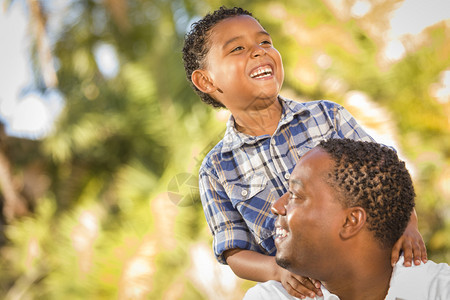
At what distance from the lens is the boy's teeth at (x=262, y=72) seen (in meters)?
2.07

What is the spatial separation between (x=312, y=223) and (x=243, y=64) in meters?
0.73

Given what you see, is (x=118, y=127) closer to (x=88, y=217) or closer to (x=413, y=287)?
(x=88, y=217)

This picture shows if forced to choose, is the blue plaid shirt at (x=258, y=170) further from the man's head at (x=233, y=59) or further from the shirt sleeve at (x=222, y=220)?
the man's head at (x=233, y=59)

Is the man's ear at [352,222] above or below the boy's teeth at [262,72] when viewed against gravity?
below

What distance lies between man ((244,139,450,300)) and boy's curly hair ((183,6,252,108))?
0.81 metres

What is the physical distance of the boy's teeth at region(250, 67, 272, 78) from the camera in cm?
207

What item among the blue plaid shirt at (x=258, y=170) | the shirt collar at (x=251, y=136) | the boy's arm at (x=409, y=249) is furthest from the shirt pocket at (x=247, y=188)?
the boy's arm at (x=409, y=249)

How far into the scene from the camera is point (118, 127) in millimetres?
7461

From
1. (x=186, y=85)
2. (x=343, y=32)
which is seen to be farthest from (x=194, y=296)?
(x=343, y=32)

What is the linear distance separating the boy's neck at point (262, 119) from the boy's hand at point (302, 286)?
0.60 meters

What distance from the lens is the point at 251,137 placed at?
2117mm

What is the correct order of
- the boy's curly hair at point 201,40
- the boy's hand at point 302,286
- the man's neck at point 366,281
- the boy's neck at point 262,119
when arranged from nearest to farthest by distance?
the man's neck at point 366,281 → the boy's hand at point 302,286 → the boy's neck at point 262,119 → the boy's curly hair at point 201,40

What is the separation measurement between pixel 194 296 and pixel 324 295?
346cm

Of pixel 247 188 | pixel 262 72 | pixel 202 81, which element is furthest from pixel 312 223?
pixel 202 81
